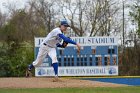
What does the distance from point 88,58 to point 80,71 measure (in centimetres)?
108

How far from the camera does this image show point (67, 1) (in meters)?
48.1

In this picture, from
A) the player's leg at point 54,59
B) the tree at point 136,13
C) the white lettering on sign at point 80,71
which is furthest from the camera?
the tree at point 136,13

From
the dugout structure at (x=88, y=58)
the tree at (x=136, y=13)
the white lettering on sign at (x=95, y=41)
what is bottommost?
the dugout structure at (x=88, y=58)

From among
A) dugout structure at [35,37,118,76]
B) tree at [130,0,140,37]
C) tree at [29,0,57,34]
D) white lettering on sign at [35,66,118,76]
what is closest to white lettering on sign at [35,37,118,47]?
dugout structure at [35,37,118,76]

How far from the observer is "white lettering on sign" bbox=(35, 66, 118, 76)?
1078 inches

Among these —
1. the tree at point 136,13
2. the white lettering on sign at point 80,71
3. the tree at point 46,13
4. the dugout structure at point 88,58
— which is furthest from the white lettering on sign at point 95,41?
the tree at point 46,13

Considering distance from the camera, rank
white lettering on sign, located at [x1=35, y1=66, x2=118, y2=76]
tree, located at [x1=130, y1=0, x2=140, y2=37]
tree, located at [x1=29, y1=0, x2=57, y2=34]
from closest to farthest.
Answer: white lettering on sign, located at [x1=35, y1=66, x2=118, y2=76] → tree, located at [x1=130, y1=0, x2=140, y2=37] → tree, located at [x1=29, y1=0, x2=57, y2=34]

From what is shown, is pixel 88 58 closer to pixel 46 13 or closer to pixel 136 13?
pixel 136 13

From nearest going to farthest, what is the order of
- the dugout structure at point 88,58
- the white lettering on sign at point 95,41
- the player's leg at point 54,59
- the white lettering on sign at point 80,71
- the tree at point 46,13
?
the player's leg at point 54,59 < the dugout structure at point 88,58 < the white lettering on sign at point 95,41 < the white lettering on sign at point 80,71 < the tree at point 46,13

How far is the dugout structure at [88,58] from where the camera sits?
2705 centimetres

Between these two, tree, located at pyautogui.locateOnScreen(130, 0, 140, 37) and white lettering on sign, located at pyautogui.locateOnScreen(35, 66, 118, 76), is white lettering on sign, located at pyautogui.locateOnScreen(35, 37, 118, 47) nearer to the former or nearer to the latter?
white lettering on sign, located at pyautogui.locateOnScreen(35, 66, 118, 76)

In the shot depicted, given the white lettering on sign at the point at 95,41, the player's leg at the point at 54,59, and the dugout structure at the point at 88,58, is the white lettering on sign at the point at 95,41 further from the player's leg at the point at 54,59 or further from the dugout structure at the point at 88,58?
the player's leg at the point at 54,59

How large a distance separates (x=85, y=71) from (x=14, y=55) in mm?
7239

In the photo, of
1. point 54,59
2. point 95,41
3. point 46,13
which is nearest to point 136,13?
point 46,13
